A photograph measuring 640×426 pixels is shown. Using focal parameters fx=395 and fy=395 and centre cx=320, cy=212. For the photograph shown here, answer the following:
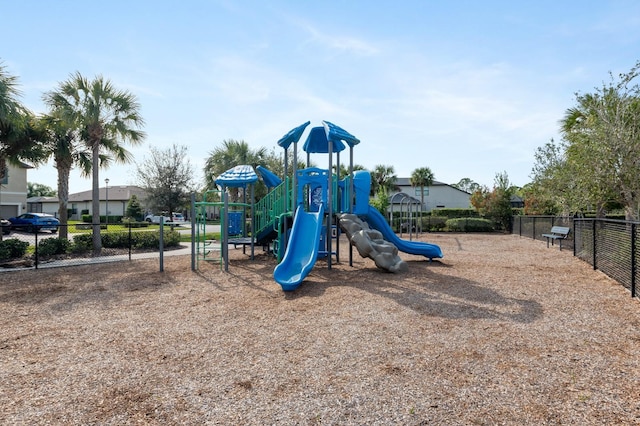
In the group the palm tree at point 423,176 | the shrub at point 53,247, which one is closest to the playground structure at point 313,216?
the shrub at point 53,247

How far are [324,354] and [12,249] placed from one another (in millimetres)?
12631

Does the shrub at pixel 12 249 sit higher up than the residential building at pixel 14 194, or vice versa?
the residential building at pixel 14 194

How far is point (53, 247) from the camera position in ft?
43.5

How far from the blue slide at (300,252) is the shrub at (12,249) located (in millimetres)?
9165

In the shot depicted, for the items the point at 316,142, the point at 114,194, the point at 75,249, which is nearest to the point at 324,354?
the point at 316,142

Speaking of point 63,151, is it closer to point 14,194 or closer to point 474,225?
point 14,194

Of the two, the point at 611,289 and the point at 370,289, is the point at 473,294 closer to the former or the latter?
the point at 370,289

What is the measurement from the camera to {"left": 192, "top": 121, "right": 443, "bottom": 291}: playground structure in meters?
8.77

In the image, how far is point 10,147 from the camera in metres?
14.0

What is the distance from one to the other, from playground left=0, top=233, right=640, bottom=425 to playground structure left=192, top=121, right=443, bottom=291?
3.16ft

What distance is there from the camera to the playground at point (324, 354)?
309 cm

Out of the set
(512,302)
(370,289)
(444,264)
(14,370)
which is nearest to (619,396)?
(512,302)

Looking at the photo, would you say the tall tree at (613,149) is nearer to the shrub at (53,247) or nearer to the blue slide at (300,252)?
the blue slide at (300,252)

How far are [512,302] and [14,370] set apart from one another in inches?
265
